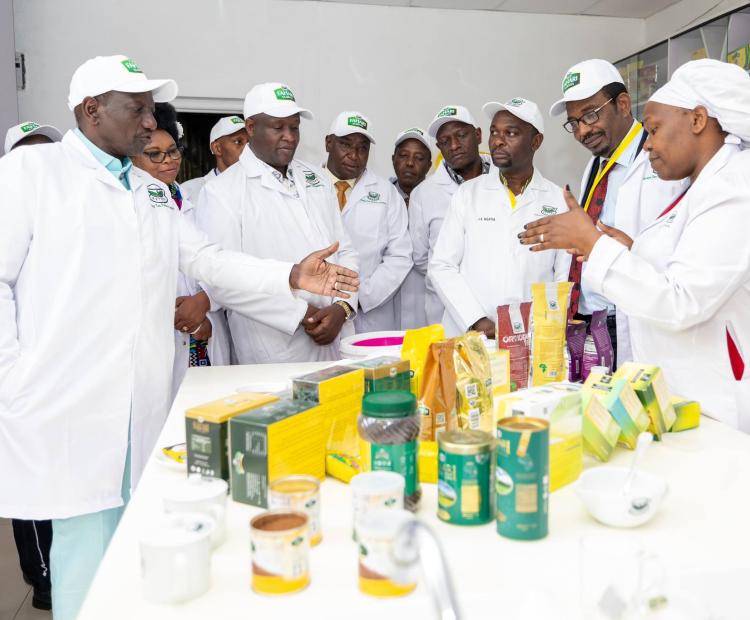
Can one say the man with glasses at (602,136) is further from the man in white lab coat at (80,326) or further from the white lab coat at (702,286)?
the man in white lab coat at (80,326)

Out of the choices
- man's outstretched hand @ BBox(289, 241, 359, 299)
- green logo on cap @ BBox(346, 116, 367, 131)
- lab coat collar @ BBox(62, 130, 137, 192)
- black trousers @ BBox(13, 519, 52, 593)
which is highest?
green logo on cap @ BBox(346, 116, 367, 131)

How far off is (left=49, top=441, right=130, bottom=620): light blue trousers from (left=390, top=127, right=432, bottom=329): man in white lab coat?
2.41 m

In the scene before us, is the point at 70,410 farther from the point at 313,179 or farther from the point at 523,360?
the point at 313,179

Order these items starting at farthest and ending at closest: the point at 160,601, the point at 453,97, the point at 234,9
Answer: the point at 453,97 → the point at 234,9 → the point at 160,601

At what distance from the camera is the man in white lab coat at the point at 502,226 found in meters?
2.84

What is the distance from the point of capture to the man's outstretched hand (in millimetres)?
2111

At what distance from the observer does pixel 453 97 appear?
5.49 m

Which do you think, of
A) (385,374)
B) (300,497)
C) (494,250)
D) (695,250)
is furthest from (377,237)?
(300,497)

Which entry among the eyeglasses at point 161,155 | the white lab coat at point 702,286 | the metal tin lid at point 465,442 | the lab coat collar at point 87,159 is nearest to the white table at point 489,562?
the metal tin lid at point 465,442

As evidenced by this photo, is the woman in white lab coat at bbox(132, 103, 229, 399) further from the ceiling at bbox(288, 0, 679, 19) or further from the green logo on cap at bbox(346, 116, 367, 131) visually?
the ceiling at bbox(288, 0, 679, 19)

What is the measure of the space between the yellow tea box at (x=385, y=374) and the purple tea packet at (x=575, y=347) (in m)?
0.60

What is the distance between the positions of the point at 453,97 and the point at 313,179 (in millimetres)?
2881

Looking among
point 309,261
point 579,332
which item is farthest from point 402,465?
point 309,261

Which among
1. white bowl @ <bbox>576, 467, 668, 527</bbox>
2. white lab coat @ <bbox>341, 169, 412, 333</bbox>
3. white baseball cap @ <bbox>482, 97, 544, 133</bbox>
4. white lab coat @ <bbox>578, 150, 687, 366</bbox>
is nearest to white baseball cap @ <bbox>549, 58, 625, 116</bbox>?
white baseball cap @ <bbox>482, 97, 544, 133</bbox>
